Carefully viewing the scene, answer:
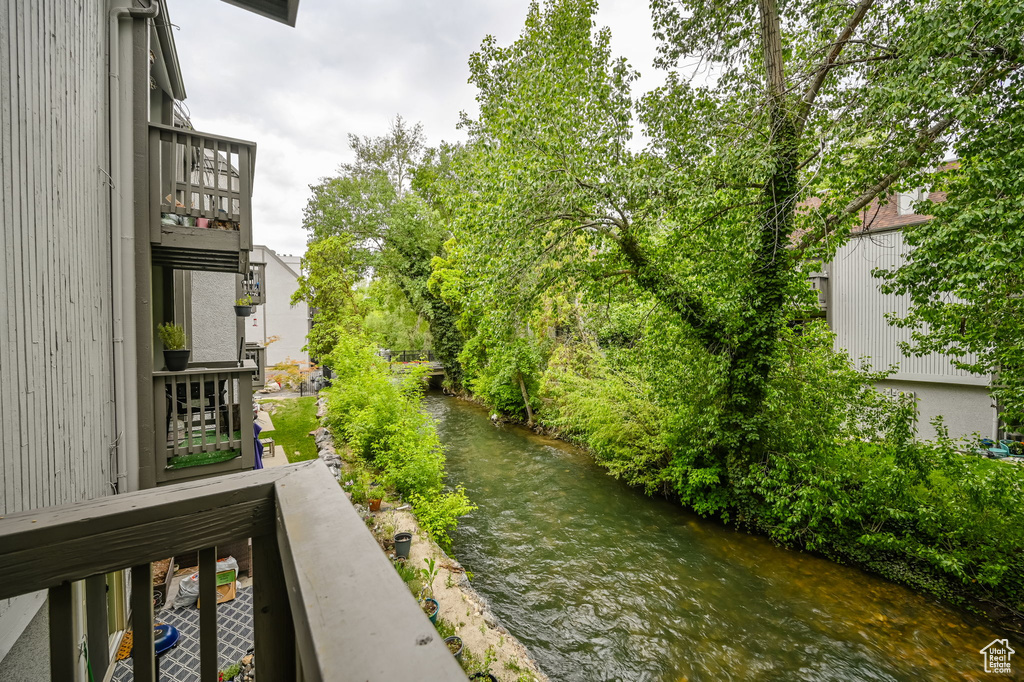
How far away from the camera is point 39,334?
2.35m

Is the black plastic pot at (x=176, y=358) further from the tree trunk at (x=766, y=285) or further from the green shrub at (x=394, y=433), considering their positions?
the tree trunk at (x=766, y=285)

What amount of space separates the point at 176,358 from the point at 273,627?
4.77 m

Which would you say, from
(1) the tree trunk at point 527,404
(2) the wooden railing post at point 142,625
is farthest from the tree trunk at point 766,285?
(1) the tree trunk at point 527,404

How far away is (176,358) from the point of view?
4590 mm

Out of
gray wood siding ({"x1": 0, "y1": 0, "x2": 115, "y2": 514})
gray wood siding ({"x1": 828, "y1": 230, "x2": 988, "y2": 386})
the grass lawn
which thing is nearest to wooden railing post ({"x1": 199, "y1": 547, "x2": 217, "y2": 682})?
gray wood siding ({"x1": 0, "y1": 0, "x2": 115, "y2": 514})

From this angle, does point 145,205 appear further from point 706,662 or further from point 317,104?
point 317,104

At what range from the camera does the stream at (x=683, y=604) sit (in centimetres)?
458

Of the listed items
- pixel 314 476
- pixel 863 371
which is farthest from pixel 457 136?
pixel 314 476

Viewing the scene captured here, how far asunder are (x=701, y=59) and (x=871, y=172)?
10.6ft

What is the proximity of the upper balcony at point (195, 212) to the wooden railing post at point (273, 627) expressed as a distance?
4863 millimetres

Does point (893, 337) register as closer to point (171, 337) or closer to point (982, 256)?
point (982, 256)

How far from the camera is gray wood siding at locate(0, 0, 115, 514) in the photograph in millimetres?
2053

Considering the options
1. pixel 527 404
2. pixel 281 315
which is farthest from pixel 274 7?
pixel 281 315

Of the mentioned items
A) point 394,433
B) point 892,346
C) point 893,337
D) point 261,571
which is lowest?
point 394,433
